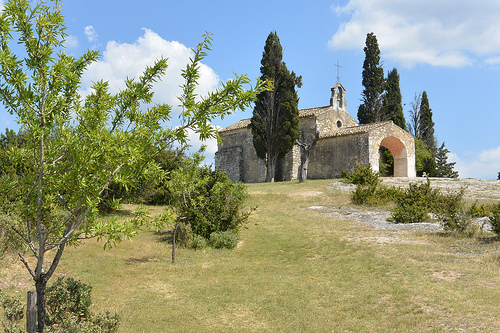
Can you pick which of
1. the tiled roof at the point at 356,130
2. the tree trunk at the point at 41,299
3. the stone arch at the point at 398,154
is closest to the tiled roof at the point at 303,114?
the tiled roof at the point at 356,130

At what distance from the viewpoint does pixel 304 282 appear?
9.46m

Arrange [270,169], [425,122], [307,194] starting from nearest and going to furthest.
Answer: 1. [307,194]
2. [270,169]
3. [425,122]

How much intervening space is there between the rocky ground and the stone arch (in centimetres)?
544

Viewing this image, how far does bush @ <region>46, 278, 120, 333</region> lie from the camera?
552 cm

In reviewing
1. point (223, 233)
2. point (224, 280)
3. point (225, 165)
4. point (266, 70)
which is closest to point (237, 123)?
point (225, 165)

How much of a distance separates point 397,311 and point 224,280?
4.11 m

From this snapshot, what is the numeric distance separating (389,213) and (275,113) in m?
17.4

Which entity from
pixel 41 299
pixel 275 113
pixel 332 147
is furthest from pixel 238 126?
pixel 41 299

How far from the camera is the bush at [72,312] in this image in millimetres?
5520

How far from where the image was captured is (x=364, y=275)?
377 inches

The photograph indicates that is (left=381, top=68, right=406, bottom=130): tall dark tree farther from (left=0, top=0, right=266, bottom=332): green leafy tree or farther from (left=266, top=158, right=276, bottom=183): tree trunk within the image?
(left=0, top=0, right=266, bottom=332): green leafy tree

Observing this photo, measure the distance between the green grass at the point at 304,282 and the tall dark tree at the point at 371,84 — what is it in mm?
25921

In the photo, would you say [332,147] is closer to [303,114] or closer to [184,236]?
[303,114]

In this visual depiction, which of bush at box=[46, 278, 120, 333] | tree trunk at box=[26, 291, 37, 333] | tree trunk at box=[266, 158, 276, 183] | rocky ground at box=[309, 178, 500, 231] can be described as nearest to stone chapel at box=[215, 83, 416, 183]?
tree trunk at box=[266, 158, 276, 183]
